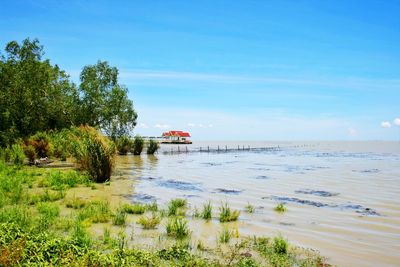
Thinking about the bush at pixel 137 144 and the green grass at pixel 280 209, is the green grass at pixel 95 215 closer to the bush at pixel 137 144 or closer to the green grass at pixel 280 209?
the green grass at pixel 280 209

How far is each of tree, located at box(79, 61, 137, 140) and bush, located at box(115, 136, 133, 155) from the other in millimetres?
1125

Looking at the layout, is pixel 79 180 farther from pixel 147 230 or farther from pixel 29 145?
pixel 29 145

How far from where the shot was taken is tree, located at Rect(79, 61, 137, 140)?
4531 cm

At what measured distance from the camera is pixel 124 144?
5078 cm

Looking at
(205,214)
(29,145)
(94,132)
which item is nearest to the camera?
(205,214)

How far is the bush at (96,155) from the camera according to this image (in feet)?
63.0

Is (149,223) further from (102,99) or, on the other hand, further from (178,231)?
(102,99)

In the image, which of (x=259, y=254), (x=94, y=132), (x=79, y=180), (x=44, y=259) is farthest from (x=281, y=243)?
(x=94, y=132)

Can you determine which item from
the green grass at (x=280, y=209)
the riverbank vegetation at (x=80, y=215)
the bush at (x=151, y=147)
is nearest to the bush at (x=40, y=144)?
the riverbank vegetation at (x=80, y=215)

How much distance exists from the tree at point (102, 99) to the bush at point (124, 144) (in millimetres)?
1125

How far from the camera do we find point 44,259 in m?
6.60

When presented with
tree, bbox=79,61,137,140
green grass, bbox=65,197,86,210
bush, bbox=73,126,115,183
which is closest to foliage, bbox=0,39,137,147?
tree, bbox=79,61,137,140

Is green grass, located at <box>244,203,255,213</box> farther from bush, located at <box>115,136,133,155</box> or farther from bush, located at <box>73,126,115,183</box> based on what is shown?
bush, located at <box>115,136,133,155</box>

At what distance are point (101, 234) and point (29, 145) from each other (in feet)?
70.5
